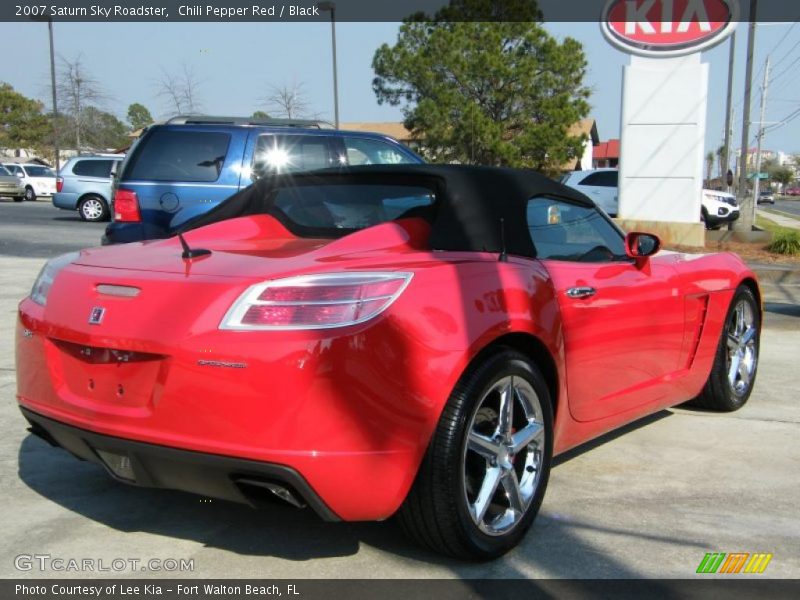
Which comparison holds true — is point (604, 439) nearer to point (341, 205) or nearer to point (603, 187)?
point (341, 205)

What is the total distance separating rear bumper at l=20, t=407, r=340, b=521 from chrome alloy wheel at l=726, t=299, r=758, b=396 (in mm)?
3298

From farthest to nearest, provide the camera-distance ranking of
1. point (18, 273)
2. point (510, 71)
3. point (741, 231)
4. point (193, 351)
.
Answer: point (510, 71)
point (741, 231)
point (18, 273)
point (193, 351)

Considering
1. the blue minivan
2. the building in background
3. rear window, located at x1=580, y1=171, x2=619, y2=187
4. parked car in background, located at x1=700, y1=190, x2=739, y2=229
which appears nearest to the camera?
the blue minivan

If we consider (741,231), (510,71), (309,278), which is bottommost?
(741,231)

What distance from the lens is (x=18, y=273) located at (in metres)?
10.8

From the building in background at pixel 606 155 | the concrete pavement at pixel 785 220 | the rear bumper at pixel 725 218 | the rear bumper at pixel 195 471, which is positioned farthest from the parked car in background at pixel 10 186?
the building in background at pixel 606 155

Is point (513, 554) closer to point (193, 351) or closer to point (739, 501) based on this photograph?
point (739, 501)

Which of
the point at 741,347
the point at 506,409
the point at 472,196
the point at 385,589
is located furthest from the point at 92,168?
the point at 385,589

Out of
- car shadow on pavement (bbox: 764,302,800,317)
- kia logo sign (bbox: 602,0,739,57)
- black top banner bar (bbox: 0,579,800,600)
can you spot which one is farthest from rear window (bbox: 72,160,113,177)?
black top banner bar (bbox: 0,579,800,600)

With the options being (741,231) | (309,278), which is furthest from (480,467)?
(741,231)

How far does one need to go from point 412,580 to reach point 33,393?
5.20 ft

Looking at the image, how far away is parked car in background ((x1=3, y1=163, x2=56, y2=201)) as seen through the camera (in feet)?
117

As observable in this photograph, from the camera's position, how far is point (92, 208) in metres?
22.3

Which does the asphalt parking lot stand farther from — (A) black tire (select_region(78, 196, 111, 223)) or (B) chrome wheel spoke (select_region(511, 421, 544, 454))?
(A) black tire (select_region(78, 196, 111, 223))
